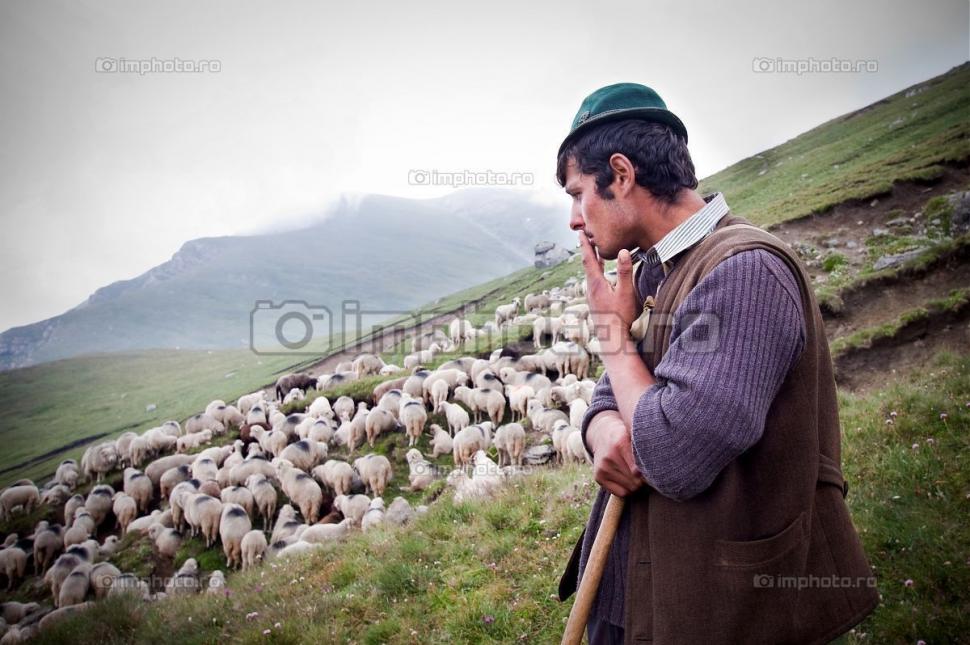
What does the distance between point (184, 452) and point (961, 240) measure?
2541cm

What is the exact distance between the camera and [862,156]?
103 feet

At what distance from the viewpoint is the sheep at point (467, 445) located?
1227cm

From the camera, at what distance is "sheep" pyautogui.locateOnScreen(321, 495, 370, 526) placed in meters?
11.2

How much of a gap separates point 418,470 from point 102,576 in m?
7.33

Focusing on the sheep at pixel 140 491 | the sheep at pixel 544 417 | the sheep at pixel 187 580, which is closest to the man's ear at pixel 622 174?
the sheep at pixel 544 417

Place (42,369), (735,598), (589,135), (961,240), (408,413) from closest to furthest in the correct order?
(735,598) → (589,135) → (961,240) → (408,413) → (42,369)

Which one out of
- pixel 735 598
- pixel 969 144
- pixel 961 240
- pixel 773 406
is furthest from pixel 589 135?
pixel 969 144

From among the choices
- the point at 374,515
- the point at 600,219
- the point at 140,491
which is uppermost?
the point at 600,219

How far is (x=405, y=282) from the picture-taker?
17675cm

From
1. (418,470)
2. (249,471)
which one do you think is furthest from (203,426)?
(418,470)

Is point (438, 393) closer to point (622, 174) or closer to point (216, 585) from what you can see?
point (216, 585)

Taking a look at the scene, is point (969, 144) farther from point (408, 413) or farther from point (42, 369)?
point (42, 369)

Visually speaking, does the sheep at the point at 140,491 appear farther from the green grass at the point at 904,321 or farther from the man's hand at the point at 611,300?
the green grass at the point at 904,321

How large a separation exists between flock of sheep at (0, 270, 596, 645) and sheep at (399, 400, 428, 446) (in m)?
0.03
